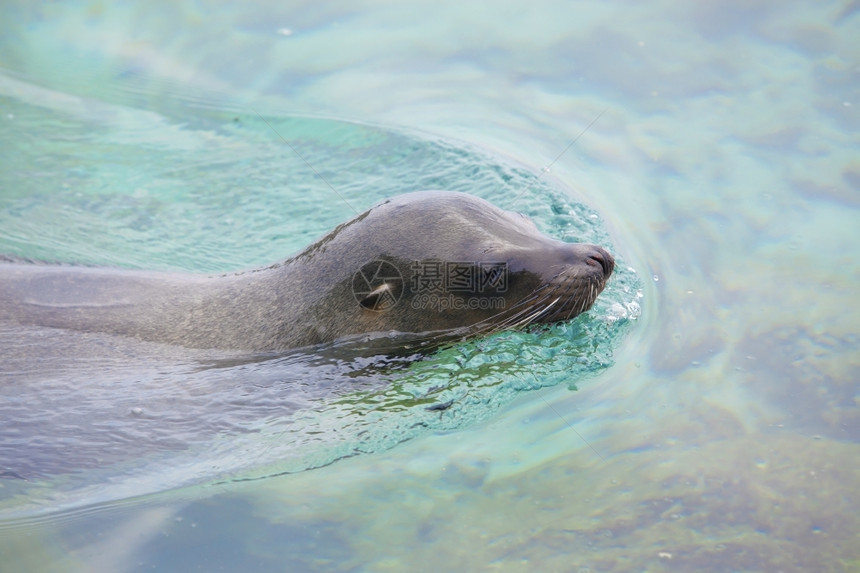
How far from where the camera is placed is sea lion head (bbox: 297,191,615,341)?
557 centimetres

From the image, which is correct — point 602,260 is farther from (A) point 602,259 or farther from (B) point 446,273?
(B) point 446,273

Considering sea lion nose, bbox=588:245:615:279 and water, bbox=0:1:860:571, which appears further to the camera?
sea lion nose, bbox=588:245:615:279

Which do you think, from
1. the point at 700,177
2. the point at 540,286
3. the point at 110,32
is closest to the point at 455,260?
the point at 540,286

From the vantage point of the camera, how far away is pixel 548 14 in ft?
33.3

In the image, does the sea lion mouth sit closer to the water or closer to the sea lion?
the sea lion

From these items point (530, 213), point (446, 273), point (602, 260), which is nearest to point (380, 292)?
point (446, 273)

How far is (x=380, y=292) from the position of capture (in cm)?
564

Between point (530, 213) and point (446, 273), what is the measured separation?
1844mm

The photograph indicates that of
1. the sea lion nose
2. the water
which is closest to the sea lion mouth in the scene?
the sea lion nose

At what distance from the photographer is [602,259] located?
18.4 ft

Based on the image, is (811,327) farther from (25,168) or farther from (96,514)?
(25,168)

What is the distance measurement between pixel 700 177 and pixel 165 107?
5.25m

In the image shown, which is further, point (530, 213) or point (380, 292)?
point (530, 213)

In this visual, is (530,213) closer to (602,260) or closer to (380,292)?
(602,260)
